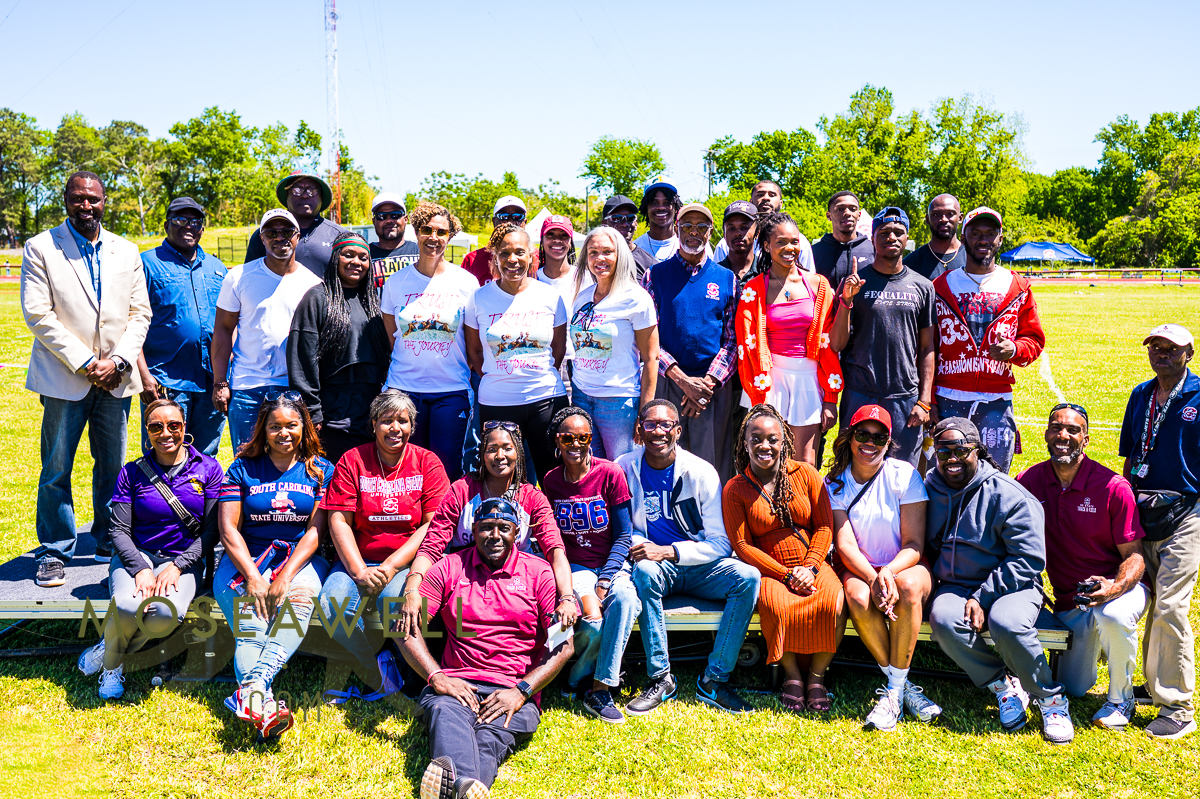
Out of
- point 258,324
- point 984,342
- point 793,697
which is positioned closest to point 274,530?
point 258,324

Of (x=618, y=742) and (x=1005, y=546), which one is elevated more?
(x=1005, y=546)

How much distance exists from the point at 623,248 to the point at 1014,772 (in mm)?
3455

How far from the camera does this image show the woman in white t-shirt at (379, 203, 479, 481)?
535cm

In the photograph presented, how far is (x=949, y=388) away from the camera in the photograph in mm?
5707

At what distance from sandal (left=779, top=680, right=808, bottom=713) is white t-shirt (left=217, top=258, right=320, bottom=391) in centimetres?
341

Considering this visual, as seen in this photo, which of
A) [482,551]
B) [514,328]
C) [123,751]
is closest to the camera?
[123,751]

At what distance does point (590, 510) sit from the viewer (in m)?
4.82

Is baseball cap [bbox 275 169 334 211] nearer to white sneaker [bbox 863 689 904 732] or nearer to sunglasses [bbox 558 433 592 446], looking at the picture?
sunglasses [bbox 558 433 592 446]

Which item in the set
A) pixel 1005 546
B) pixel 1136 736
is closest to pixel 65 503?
pixel 1005 546

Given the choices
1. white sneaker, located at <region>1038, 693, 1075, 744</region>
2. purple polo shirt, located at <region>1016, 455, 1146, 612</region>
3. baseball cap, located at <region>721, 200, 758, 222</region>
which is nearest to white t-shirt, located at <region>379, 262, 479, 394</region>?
baseball cap, located at <region>721, 200, 758, 222</region>

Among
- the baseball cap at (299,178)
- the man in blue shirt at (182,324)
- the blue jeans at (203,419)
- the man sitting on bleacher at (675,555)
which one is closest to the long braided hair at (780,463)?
the man sitting on bleacher at (675,555)

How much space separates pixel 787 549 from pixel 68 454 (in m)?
4.33

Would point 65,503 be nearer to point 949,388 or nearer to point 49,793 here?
point 49,793

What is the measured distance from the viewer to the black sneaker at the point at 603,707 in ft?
14.4
